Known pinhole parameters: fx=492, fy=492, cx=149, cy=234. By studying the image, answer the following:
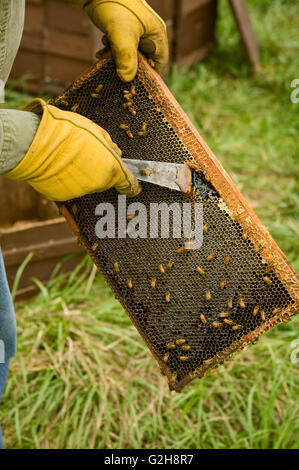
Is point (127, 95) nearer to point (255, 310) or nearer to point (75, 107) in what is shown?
point (75, 107)

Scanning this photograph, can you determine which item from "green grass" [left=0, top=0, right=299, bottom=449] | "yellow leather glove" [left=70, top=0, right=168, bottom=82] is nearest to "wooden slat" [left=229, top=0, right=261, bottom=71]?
"green grass" [left=0, top=0, right=299, bottom=449]

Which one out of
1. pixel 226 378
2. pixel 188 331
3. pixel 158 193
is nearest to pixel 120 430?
pixel 226 378

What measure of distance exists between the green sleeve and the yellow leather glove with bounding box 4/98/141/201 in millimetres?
25

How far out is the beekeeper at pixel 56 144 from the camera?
6.19 ft

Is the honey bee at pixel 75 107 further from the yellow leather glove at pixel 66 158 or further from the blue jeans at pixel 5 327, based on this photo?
the blue jeans at pixel 5 327

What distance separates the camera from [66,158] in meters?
1.95

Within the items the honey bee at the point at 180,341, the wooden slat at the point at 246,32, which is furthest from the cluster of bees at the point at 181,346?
the wooden slat at the point at 246,32

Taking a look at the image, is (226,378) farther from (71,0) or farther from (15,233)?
(71,0)

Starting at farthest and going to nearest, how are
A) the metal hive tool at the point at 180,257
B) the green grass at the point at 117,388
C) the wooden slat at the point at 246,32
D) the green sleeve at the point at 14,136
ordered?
the wooden slat at the point at 246,32, the green grass at the point at 117,388, the metal hive tool at the point at 180,257, the green sleeve at the point at 14,136

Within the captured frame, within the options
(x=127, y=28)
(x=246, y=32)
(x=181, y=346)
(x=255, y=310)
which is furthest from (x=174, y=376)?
(x=246, y=32)

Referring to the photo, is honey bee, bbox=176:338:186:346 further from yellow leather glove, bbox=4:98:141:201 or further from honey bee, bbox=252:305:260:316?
yellow leather glove, bbox=4:98:141:201

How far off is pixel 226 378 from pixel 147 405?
55cm

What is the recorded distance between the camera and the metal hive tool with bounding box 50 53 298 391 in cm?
213

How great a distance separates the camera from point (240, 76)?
6.91 meters
